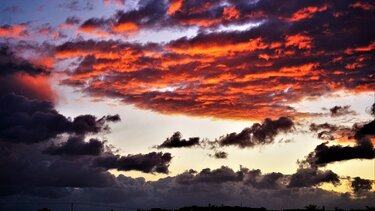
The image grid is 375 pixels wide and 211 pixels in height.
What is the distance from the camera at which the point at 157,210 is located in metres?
112

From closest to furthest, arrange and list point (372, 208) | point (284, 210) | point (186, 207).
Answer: point (372, 208), point (284, 210), point (186, 207)

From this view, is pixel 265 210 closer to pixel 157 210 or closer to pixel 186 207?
pixel 186 207

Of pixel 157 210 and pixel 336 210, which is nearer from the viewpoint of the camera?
pixel 336 210

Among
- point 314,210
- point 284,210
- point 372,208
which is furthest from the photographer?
point 284,210

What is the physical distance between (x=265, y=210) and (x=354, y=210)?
2616cm

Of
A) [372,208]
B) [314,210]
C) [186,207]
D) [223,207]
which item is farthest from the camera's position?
[186,207]

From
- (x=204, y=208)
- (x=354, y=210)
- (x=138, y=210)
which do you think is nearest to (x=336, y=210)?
(x=354, y=210)

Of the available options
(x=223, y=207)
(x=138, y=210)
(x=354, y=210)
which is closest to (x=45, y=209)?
(x=138, y=210)

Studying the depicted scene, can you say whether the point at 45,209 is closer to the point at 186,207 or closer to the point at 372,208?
the point at 186,207

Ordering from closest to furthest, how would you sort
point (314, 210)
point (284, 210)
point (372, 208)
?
point (372, 208) < point (314, 210) < point (284, 210)

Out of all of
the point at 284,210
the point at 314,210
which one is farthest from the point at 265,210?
the point at 314,210

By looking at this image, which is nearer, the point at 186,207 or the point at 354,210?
the point at 354,210

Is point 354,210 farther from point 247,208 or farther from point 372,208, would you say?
point 247,208

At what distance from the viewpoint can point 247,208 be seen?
103 m
